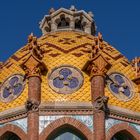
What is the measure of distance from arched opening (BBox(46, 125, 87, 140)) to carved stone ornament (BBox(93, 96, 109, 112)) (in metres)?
1.09

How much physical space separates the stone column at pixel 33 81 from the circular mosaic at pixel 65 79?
55cm

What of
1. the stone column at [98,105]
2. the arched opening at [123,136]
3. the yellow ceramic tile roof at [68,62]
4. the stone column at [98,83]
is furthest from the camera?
the yellow ceramic tile roof at [68,62]

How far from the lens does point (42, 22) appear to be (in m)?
34.4

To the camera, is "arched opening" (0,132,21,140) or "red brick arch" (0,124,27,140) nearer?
"red brick arch" (0,124,27,140)

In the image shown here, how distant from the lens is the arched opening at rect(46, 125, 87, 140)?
2586 centimetres

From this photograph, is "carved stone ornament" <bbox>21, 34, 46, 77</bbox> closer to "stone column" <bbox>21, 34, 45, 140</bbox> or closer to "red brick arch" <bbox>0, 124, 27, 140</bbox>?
"stone column" <bbox>21, 34, 45, 140</bbox>

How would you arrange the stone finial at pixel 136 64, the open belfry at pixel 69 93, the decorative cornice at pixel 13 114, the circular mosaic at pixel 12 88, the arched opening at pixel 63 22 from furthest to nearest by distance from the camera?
the arched opening at pixel 63 22
the stone finial at pixel 136 64
the circular mosaic at pixel 12 88
the decorative cornice at pixel 13 114
the open belfry at pixel 69 93

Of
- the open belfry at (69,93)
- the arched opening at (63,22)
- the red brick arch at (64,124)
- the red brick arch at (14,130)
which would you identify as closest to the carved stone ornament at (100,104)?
the open belfry at (69,93)

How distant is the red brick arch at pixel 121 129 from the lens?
25800 mm

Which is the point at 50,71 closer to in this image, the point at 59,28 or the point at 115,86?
the point at 115,86

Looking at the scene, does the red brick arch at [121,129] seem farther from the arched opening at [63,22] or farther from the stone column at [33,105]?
the arched opening at [63,22]

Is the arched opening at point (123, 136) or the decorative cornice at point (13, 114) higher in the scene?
the decorative cornice at point (13, 114)

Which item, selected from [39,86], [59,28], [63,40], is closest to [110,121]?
[39,86]

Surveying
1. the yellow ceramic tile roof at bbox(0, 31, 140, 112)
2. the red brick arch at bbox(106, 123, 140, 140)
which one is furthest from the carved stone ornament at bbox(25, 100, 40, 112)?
the red brick arch at bbox(106, 123, 140, 140)
